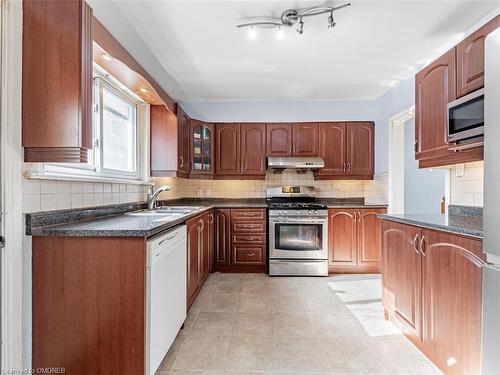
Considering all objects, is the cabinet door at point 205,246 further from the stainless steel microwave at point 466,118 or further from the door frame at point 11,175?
the stainless steel microwave at point 466,118

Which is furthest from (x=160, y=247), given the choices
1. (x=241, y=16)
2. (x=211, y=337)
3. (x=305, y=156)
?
(x=305, y=156)

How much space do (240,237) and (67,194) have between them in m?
2.30

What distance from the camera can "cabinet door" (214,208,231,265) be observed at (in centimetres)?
371

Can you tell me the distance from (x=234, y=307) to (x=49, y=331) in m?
1.55

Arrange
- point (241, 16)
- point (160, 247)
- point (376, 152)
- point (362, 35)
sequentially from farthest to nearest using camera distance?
point (376, 152), point (362, 35), point (241, 16), point (160, 247)

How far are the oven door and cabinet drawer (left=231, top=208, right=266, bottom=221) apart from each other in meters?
0.16

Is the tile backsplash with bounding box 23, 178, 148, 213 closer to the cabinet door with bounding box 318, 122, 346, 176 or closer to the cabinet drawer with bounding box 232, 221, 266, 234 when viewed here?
the cabinet drawer with bounding box 232, 221, 266, 234

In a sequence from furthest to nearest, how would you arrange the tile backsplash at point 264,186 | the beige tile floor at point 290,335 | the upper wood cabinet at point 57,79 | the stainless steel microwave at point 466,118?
1. the tile backsplash at point 264,186
2. the beige tile floor at point 290,335
3. the stainless steel microwave at point 466,118
4. the upper wood cabinet at point 57,79

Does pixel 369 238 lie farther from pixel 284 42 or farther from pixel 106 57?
pixel 106 57

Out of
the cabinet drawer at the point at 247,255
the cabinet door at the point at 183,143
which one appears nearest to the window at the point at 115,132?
the cabinet door at the point at 183,143

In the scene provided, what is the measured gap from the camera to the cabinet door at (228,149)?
4.02 metres

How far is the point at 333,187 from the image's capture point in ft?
13.9

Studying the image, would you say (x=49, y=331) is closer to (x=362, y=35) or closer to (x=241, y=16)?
(x=241, y=16)

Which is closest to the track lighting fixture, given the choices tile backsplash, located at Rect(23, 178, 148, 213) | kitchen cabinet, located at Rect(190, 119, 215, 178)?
tile backsplash, located at Rect(23, 178, 148, 213)
